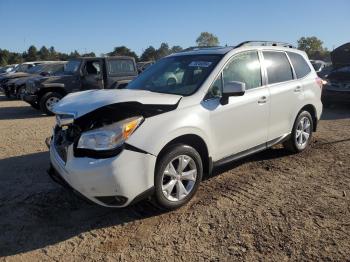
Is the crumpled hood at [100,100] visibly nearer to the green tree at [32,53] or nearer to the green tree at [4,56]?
the green tree at [4,56]

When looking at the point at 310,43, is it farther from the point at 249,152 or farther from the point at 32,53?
the point at 249,152

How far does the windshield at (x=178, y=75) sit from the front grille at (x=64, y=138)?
127 centimetres

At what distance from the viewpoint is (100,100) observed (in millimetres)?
4121

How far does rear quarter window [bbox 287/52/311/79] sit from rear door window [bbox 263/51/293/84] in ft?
0.59

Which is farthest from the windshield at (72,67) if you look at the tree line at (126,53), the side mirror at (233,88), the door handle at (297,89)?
the tree line at (126,53)

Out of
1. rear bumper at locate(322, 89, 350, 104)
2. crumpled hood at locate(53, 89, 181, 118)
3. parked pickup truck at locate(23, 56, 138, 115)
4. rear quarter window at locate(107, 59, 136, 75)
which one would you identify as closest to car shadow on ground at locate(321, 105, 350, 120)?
rear bumper at locate(322, 89, 350, 104)

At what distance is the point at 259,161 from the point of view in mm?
6234

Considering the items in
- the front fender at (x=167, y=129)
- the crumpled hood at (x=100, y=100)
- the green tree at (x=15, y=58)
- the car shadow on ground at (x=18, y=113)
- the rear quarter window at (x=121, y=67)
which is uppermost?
the green tree at (x=15, y=58)

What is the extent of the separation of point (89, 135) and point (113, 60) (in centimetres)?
944

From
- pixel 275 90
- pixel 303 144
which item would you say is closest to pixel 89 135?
pixel 275 90

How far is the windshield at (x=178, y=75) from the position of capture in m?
4.88

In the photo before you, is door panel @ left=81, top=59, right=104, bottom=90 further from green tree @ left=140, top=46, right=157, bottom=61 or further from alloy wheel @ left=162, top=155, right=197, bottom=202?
Answer: green tree @ left=140, top=46, right=157, bottom=61

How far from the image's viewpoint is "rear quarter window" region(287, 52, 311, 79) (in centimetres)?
633

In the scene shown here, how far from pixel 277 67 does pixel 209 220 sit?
2842 mm
